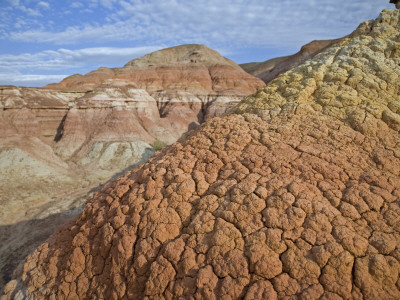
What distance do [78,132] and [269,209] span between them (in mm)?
16153

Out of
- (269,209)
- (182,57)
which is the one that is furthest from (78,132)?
(182,57)

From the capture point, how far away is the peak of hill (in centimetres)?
2995

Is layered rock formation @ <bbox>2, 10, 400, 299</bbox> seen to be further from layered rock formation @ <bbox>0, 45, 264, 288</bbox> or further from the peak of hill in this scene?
the peak of hill

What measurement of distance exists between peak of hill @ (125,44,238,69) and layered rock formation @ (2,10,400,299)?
2716cm

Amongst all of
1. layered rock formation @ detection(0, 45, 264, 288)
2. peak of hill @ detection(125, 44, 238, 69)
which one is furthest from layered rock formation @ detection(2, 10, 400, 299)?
peak of hill @ detection(125, 44, 238, 69)

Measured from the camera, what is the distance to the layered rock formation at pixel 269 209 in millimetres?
2125

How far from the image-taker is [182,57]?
34.0 m

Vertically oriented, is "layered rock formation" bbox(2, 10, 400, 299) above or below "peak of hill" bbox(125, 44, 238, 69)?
below

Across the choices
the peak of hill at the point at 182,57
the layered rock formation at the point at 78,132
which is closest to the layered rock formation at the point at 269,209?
the layered rock formation at the point at 78,132

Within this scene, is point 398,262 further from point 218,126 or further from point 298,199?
point 218,126

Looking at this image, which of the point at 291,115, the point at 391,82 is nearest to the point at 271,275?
the point at 291,115

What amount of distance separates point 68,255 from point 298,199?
116 inches

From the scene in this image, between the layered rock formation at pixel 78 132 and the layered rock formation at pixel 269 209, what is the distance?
424 centimetres

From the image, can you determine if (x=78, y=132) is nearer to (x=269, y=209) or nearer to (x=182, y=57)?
(x=269, y=209)
